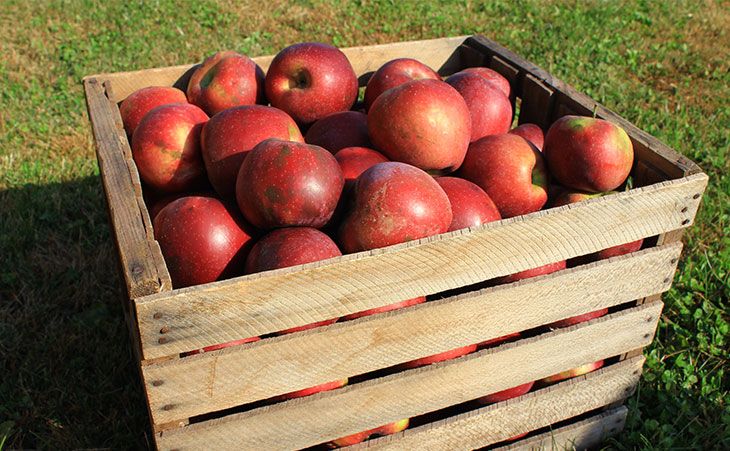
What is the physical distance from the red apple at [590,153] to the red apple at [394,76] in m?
0.54

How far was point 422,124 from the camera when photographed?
2100 mm

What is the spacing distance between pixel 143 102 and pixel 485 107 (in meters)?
1.15

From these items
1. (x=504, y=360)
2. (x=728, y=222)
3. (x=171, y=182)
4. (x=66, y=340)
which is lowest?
(x=66, y=340)

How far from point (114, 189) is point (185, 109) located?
19.3 inches

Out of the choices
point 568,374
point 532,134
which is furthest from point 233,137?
point 568,374

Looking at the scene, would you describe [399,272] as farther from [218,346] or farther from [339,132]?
[339,132]

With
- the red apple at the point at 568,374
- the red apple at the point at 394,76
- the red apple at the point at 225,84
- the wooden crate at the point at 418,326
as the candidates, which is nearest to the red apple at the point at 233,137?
the wooden crate at the point at 418,326

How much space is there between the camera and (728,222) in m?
3.32

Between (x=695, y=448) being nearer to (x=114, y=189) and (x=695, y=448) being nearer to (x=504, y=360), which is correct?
(x=504, y=360)

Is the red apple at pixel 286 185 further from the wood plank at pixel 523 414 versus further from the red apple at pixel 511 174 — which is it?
the wood plank at pixel 523 414

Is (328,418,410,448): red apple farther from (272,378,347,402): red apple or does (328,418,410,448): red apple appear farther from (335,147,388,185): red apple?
(335,147,388,185): red apple

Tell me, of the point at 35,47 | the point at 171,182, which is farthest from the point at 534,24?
the point at 171,182

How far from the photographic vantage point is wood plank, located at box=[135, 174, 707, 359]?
1527 millimetres

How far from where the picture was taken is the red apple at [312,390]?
71.5 inches
